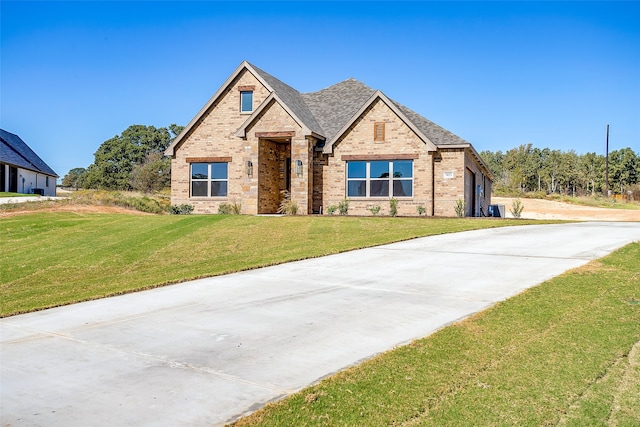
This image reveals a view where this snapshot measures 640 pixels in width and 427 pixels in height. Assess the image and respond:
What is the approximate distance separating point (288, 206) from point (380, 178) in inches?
188

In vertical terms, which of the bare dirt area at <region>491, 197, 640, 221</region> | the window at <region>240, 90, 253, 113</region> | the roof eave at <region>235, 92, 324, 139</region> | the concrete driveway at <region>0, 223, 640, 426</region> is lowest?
the concrete driveway at <region>0, 223, 640, 426</region>

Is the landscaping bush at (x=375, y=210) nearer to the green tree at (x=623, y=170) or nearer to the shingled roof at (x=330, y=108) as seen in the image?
the shingled roof at (x=330, y=108)

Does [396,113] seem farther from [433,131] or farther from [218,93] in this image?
[218,93]

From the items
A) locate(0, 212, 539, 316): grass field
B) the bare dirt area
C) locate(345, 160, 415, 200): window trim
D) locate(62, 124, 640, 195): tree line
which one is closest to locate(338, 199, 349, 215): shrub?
locate(345, 160, 415, 200): window trim

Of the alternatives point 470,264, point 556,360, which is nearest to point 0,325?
point 556,360

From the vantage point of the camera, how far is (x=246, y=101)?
93.5ft

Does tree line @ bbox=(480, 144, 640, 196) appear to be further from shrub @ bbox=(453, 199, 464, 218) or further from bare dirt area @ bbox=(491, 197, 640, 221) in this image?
shrub @ bbox=(453, 199, 464, 218)

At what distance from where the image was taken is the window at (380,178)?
2612 cm

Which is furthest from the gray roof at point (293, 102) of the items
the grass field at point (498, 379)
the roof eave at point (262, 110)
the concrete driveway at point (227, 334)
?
the grass field at point (498, 379)

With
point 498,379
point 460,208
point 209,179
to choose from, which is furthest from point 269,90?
point 498,379

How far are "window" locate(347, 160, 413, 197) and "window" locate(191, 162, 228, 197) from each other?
6.73m

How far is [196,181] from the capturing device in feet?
94.5

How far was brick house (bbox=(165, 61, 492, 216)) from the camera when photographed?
84.7 feet

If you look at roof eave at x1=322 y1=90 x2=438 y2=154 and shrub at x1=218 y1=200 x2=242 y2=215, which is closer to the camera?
roof eave at x1=322 y1=90 x2=438 y2=154
